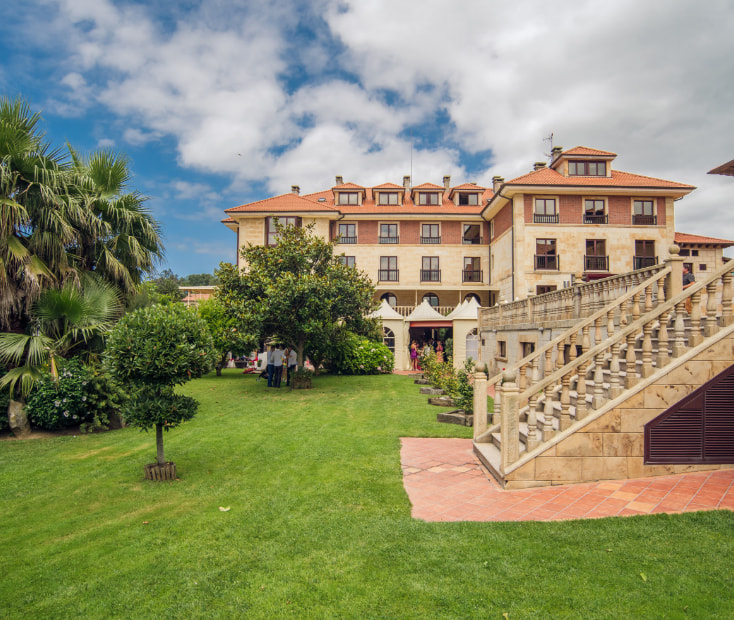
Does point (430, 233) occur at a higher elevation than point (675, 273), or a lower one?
higher

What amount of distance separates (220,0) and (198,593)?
1313 cm

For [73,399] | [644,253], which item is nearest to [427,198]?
[644,253]

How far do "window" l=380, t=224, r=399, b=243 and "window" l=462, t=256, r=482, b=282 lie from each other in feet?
19.6

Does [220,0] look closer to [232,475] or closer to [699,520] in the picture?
[232,475]

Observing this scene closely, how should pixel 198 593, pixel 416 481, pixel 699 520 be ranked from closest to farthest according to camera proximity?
pixel 198 593
pixel 699 520
pixel 416 481

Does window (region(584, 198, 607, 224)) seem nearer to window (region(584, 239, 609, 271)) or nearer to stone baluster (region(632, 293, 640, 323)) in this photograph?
window (region(584, 239, 609, 271))

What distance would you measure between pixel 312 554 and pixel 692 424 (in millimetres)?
5394

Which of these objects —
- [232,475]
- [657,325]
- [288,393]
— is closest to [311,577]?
[232,475]

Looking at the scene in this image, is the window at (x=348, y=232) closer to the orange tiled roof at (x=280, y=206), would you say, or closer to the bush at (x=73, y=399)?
the orange tiled roof at (x=280, y=206)

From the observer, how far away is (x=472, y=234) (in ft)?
116

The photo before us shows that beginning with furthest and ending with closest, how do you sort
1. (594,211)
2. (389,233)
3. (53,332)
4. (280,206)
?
1. (389,233)
2. (280,206)
3. (594,211)
4. (53,332)

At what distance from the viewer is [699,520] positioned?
462 cm

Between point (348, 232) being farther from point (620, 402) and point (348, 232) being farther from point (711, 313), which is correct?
point (620, 402)

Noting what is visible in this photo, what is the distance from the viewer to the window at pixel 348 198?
36.6 meters
